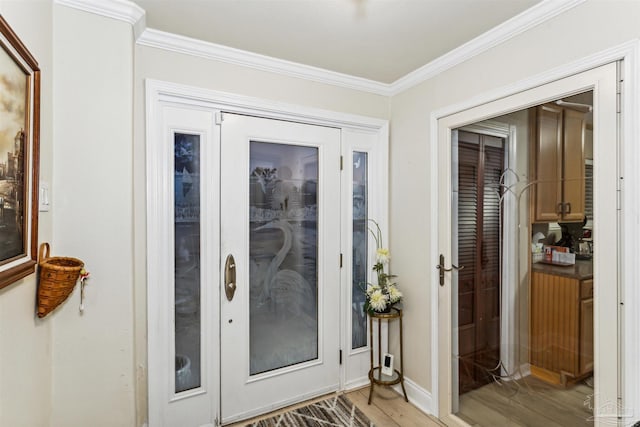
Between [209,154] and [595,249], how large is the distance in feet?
7.07

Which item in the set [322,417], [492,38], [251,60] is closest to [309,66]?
[251,60]

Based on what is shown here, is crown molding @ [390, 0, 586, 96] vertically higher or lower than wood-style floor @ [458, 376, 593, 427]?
higher

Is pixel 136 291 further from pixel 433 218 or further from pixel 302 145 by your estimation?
pixel 433 218

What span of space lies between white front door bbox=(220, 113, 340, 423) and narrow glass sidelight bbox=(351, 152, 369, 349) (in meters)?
0.17

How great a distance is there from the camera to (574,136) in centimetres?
160

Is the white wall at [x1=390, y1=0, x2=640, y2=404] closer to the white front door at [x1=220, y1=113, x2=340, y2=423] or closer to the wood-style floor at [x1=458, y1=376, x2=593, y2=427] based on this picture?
the wood-style floor at [x1=458, y1=376, x2=593, y2=427]

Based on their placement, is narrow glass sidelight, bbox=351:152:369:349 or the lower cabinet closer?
the lower cabinet

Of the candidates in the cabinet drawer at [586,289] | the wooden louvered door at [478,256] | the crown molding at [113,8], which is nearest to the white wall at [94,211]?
the crown molding at [113,8]

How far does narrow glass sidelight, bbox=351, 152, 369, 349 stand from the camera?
2.68m

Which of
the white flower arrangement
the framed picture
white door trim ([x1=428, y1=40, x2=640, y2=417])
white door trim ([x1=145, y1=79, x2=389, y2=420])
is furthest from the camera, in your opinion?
the white flower arrangement

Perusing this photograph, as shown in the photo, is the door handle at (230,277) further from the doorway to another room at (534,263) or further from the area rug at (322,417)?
the doorway to another room at (534,263)

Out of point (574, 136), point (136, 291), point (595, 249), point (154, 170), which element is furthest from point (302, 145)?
point (595, 249)

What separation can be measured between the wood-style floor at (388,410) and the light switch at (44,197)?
1.75 m

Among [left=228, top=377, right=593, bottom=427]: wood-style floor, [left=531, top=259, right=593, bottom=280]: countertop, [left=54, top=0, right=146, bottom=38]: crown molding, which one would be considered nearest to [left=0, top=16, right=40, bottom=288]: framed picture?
[left=54, top=0, right=146, bottom=38]: crown molding
